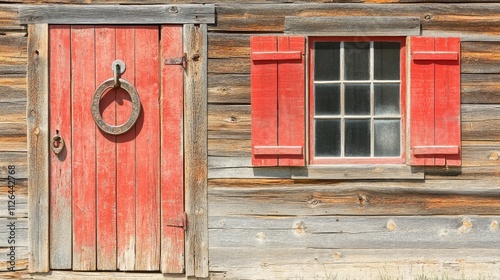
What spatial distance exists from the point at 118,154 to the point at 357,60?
2096 mm

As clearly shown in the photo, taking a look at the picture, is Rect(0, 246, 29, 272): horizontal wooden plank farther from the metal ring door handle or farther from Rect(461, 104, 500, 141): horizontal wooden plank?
Rect(461, 104, 500, 141): horizontal wooden plank

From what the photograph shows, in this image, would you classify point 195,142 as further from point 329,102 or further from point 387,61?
point 387,61

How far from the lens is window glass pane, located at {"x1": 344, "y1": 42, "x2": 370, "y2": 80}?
701 centimetres

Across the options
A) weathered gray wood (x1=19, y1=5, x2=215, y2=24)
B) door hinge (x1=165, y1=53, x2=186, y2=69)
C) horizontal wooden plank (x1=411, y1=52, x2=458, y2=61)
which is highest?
weathered gray wood (x1=19, y1=5, x2=215, y2=24)

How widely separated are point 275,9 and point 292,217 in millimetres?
1698

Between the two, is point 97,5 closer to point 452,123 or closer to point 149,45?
point 149,45

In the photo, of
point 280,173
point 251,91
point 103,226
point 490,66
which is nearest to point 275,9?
point 251,91

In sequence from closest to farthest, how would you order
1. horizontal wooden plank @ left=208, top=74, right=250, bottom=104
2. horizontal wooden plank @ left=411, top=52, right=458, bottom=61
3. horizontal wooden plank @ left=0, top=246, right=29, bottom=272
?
1. horizontal wooden plank @ left=411, top=52, right=458, bottom=61
2. horizontal wooden plank @ left=208, top=74, right=250, bottom=104
3. horizontal wooden plank @ left=0, top=246, right=29, bottom=272

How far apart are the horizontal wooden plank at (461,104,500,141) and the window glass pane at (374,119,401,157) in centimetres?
54

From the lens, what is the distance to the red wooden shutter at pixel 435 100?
6.88 meters

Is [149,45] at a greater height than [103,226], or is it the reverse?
[149,45]

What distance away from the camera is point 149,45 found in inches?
274

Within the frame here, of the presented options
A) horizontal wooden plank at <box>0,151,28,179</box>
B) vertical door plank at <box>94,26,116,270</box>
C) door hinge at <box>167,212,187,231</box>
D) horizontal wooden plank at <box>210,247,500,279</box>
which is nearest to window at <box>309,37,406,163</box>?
horizontal wooden plank at <box>210,247,500,279</box>

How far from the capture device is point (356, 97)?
7012mm
